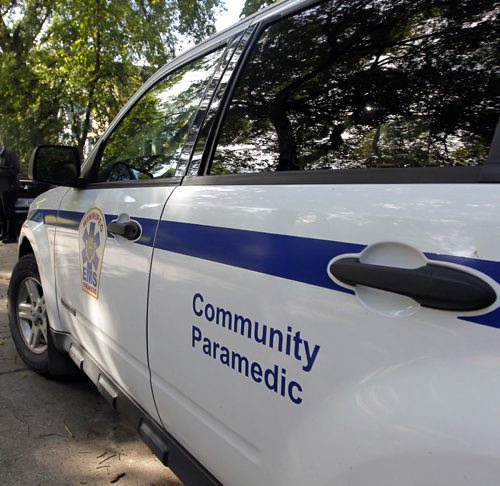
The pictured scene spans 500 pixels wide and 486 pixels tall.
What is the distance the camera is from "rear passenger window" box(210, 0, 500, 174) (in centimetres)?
116

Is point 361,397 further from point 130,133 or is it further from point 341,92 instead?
point 130,133

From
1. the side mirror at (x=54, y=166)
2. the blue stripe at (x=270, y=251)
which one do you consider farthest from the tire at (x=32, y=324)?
the blue stripe at (x=270, y=251)

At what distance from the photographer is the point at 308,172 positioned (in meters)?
1.30

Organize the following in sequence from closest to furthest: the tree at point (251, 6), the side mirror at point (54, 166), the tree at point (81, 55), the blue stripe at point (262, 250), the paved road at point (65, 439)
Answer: the blue stripe at point (262, 250) < the paved road at point (65, 439) < the side mirror at point (54, 166) < the tree at point (251, 6) < the tree at point (81, 55)

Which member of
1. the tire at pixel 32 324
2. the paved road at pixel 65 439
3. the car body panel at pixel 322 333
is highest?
the car body panel at pixel 322 333

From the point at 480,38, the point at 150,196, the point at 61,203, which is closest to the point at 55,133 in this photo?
the point at 61,203

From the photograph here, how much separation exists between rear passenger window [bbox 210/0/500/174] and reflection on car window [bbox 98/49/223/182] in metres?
0.31

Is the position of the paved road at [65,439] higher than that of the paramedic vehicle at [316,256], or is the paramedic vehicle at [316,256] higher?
the paramedic vehicle at [316,256]

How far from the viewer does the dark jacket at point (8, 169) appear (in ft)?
25.8

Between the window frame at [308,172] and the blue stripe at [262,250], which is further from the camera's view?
the blue stripe at [262,250]

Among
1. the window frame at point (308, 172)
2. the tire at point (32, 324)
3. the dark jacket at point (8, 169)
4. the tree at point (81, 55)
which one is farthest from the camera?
the tree at point (81, 55)

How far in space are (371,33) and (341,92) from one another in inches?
7.3

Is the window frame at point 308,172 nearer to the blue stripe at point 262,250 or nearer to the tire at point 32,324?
the blue stripe at point 262,250

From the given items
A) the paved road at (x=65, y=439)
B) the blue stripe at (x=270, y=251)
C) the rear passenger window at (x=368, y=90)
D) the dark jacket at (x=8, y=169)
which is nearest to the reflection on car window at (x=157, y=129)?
the rear passenger window at (x=368, y=90)
